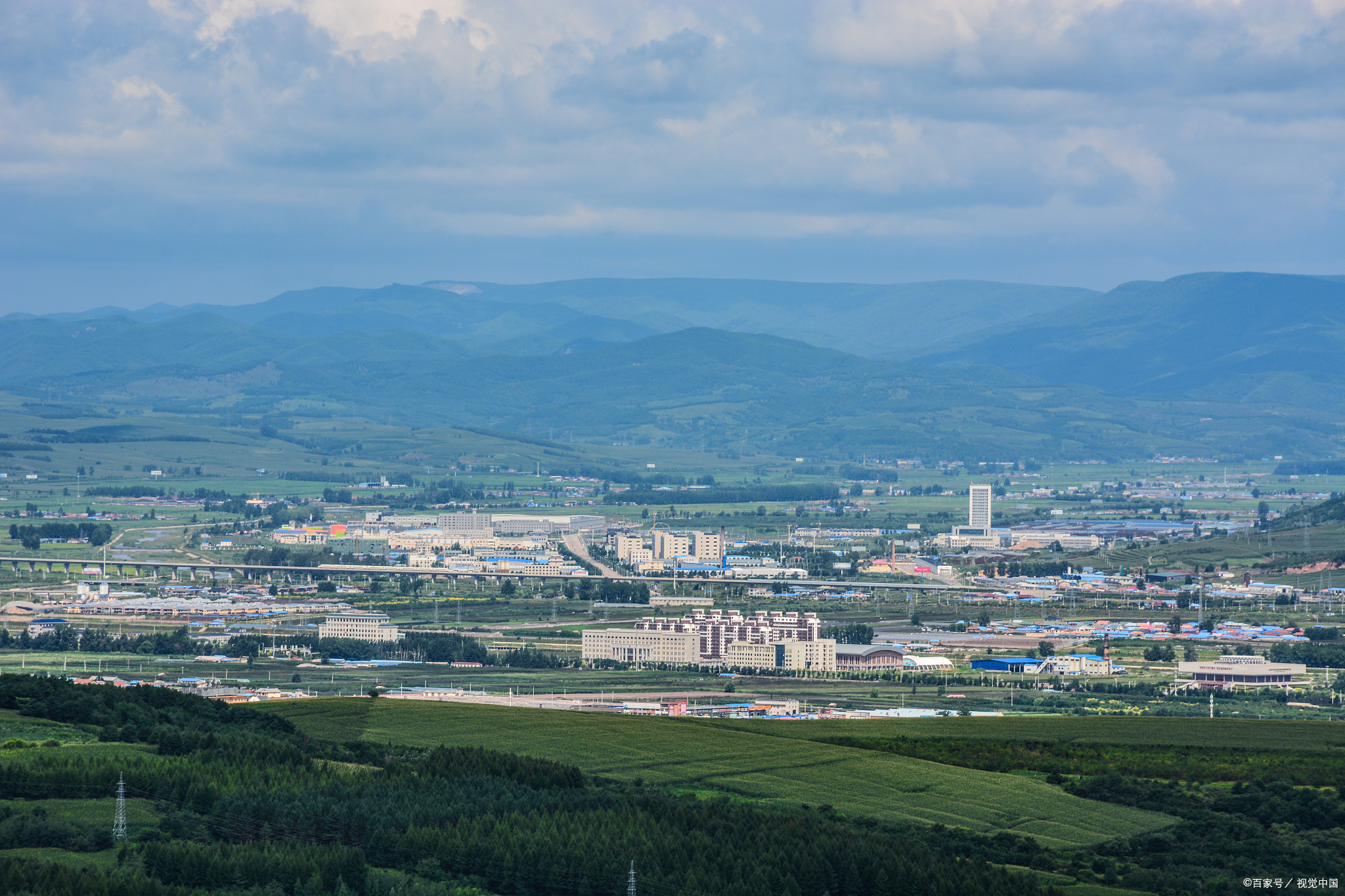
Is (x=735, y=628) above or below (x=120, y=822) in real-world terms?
above

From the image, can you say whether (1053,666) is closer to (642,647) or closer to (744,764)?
(642,647)

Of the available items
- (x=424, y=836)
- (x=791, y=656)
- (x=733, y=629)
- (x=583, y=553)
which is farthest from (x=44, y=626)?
(x=424, y=836)

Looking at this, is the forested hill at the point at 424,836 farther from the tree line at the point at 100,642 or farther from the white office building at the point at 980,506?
the white office building at the point at 980,506

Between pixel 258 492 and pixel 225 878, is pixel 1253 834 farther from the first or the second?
pixel 258 492

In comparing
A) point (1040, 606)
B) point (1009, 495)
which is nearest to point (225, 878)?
point (1040, 606)

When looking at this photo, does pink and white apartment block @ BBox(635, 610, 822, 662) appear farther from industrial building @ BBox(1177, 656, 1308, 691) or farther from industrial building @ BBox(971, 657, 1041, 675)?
industrial building @ BBox(1177, 656, 1308, 691)

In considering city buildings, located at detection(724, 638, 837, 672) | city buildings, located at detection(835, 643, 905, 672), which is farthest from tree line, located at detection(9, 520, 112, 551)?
city buildings, located at detection(835, 643, 905, 672)
